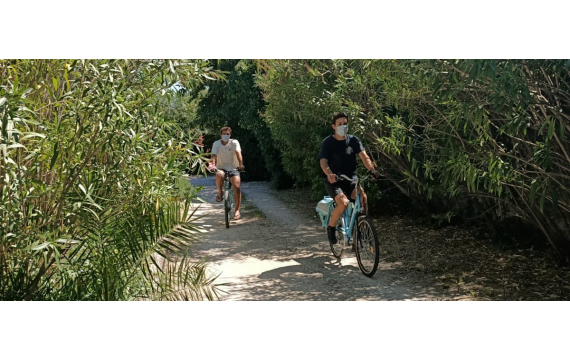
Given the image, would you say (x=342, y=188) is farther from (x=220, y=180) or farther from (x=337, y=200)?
(x=220, y=180)

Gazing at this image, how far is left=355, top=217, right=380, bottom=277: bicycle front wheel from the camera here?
6.67 metres

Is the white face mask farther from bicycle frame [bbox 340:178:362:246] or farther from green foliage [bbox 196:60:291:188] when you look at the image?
green foliage [bbox 196:60:291:188]

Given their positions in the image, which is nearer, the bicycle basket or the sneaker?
the sneaker

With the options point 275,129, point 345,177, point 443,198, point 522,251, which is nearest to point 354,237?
point 345,177

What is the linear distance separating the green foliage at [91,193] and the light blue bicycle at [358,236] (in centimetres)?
224

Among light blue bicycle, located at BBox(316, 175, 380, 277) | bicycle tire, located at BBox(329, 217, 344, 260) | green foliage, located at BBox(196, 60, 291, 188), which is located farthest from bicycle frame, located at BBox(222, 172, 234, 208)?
green foliage, located at BBox(196, 60, 291, 188)

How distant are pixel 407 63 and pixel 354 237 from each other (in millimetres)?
2268

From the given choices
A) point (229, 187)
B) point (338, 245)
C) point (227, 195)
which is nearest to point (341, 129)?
point (338, 245)

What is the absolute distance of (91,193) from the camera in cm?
468

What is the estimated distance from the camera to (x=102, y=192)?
5.13 meters

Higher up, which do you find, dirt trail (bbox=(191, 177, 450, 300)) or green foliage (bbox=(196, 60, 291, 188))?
green foliage (bbox=(196, 60, 291, 188))

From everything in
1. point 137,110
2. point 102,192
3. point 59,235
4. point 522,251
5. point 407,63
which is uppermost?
point 407,63

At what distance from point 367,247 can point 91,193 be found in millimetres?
3412
